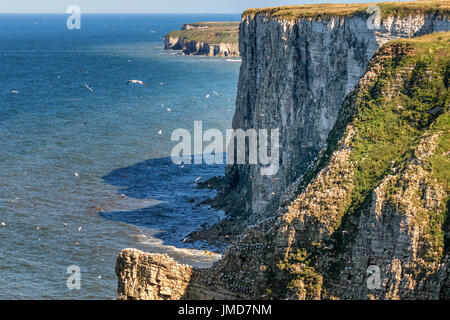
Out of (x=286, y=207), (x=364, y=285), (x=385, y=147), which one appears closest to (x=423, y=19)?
(x=385, y=147)

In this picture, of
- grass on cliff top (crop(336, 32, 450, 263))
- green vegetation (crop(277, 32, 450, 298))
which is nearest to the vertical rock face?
green vegetation (crop(277, 32, 450, 298))

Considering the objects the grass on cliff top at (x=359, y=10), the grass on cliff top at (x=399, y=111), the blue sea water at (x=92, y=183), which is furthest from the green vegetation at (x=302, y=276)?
the grass on cliff top at (x=359, y=10)

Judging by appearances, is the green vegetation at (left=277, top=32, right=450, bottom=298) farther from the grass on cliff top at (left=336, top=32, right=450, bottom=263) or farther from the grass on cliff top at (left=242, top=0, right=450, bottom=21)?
the grass on cliff top at (left=242, top=0, right=450, bottom=21)

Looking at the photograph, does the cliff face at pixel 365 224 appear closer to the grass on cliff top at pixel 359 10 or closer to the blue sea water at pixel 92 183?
the grass on cliff top at pixel 359 10

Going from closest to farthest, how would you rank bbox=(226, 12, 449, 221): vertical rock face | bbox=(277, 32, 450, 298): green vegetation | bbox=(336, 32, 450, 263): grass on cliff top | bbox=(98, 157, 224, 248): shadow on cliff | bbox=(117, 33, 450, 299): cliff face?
bbox=(117, 33, 450, 299): cliff face < bbox=(277, 32, 450, 298): green vegetation < bbox=(336, 32, 450, 263): grass on cliff top < bbox=(226, 12, 449, 221): vertical rock face < bbox=(98, 157, 224, 248): shadow on cliff

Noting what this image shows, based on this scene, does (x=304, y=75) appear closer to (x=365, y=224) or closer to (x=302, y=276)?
(x=365, y=224)
